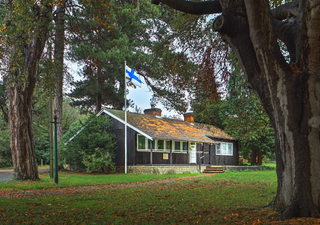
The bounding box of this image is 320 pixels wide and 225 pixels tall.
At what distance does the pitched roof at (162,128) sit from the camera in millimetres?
→ 24634

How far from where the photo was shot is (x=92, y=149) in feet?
75.8

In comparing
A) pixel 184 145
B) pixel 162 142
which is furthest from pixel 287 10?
pixel 184 145

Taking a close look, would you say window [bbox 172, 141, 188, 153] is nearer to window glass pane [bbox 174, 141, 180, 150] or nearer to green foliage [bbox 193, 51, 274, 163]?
window glass pane [bbox 174, 141, 180, 150]

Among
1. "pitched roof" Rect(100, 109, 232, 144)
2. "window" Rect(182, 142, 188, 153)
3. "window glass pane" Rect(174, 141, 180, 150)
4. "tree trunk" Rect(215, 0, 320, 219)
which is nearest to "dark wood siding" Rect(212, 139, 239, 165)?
"pitched roof" Rect(100, 109, 232, 144)

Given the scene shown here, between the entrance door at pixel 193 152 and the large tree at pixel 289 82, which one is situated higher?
the large tree at pixel 289 82

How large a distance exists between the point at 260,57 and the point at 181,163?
72.9ft

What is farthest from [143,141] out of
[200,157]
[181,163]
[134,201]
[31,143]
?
[134,201]

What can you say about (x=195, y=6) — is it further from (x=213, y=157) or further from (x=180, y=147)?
(x=213, y=157)

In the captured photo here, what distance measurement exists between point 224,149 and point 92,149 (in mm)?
16316

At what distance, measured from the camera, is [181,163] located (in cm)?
2752

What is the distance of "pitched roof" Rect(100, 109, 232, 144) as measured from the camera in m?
24.6

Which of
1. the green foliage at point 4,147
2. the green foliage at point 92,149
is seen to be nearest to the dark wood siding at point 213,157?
the green foliage at point 92,149

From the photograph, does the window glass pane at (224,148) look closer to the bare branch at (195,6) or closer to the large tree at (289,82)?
the large tree at (289,82)

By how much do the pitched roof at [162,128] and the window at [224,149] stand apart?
1324 mm
